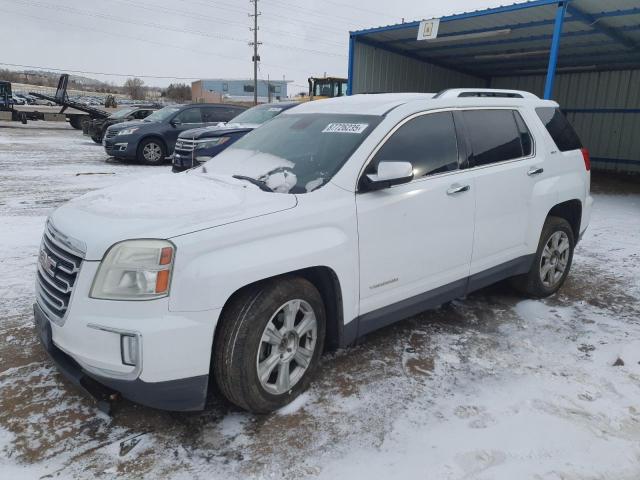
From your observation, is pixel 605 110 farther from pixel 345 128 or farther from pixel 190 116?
pixel 345 128

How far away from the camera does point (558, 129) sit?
461cm

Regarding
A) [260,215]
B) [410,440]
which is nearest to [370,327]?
[410,440]

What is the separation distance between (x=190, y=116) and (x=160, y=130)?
2.98 feet

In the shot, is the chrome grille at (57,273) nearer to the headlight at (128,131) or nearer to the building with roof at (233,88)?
the headlight at (128,131)

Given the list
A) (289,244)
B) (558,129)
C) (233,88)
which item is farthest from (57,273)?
(233,88)

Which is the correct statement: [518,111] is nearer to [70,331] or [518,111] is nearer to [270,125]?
[270,125]

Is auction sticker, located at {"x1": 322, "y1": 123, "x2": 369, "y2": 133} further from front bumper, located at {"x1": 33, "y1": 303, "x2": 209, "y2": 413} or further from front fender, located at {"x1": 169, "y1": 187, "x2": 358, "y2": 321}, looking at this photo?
front bumper, located at {"x1": 33, "y1": 303, "x2": 209, "y2": 413}

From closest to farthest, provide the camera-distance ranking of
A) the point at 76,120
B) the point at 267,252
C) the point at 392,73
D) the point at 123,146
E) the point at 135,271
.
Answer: the point at 135,271 → the point at 267,252 → the point at 123,146 → the point at 392,73 → the point at 76,120

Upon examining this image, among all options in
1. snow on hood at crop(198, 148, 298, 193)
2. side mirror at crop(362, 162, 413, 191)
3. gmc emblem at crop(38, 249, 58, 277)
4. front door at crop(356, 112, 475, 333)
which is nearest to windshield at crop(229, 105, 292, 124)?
snow on hood at crop(198, 148, 298, 193)

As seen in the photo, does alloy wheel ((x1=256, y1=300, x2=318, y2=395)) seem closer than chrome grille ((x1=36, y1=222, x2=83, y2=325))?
No

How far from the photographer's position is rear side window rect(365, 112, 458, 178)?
324 centimetres

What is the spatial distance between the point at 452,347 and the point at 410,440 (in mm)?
1187

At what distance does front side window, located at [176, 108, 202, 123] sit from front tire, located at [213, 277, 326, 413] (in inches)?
472

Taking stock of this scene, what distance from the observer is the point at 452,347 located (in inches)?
143
